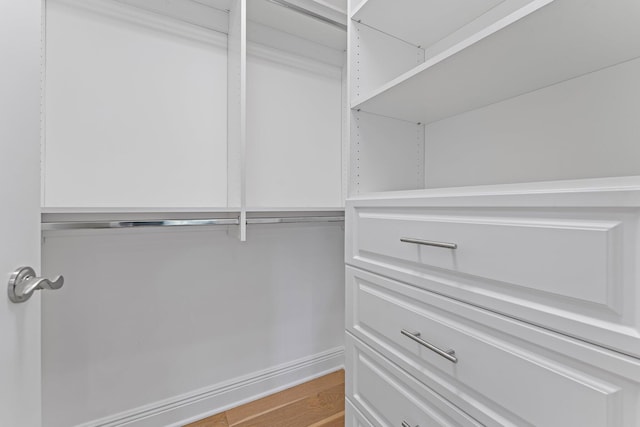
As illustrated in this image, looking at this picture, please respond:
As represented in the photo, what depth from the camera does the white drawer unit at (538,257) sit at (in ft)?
1.31

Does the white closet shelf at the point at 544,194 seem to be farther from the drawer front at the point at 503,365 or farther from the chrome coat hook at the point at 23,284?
the chrome coat hook at the point at 23,284

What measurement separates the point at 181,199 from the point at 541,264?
A: 4.19ft

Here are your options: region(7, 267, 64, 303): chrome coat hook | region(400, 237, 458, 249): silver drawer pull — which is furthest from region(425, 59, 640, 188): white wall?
region(7, 267, 64, 303): chrome coat hook

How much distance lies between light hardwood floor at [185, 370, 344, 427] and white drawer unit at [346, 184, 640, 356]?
1.04m

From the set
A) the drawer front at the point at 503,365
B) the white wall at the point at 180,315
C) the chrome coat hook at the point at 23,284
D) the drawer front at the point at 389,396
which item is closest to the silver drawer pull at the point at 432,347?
the drawer front at the point at 503,365

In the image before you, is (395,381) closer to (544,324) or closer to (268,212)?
(544,324)

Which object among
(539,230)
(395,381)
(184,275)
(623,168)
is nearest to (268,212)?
(184,275)

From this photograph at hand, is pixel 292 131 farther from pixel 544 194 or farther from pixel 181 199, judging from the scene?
pixel 544 194

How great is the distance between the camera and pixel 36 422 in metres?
0.58

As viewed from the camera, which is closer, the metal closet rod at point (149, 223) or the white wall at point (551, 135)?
the white wall at point (551, 135)

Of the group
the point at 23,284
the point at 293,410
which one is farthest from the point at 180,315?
the point at 23,284

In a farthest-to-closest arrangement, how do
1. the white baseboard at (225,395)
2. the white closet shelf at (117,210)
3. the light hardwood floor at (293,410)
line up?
the light hardwood floor at (293,410) → the white baseboard at (225,395) → the white closet shelf at (117,210)

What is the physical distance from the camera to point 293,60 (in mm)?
1495

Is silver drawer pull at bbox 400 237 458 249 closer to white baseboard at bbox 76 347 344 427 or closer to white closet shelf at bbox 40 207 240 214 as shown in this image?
white closet shelf at bbox 40 207 240 214
